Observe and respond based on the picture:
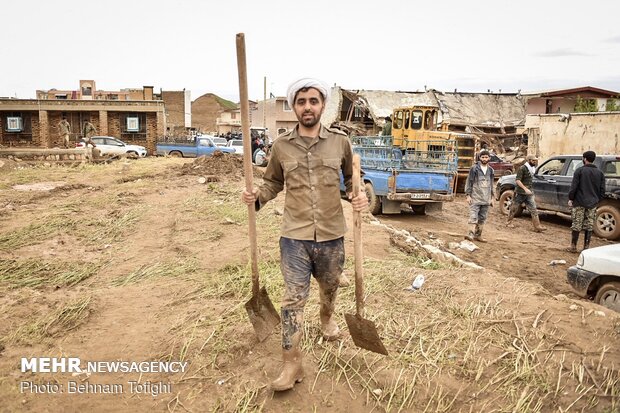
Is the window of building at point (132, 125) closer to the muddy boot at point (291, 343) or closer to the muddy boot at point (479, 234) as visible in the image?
the muddy boot at point (479, 234)

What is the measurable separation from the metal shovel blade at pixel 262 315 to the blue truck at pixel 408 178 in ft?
25.9

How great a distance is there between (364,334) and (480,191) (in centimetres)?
684

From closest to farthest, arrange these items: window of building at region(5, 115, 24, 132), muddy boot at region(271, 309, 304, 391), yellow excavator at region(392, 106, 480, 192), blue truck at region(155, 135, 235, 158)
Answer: muddy boot at region(271, 309, 304, 391) < yellow excavator at region(392, 106, 480, 192) < blue truck at region(155, 135, 235, 158) < window of building at region(5, 115, 24, 132)

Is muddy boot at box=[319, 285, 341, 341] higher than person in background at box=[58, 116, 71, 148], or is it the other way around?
person in background at box=[58, 116, 71, 148]

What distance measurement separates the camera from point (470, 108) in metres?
30.5

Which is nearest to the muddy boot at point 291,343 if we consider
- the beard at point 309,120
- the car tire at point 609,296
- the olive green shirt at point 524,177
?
the beard at point 309,120

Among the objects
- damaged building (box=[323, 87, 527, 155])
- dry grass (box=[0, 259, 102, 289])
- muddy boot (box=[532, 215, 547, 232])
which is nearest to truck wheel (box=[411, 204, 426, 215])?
muddy boot (box=[532, 215, 547, 232])

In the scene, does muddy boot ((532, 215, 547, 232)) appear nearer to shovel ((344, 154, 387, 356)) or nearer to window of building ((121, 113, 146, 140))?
shovel ((344, 154, 387, 356))

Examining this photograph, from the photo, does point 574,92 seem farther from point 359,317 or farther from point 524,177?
point 359,317

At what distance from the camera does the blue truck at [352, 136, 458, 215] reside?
36.6ft

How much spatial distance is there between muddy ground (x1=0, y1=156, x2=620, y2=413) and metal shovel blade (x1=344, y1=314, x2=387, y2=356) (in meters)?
0.20

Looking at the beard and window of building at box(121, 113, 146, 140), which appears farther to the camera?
window of building at box(121, 113, 146, 140)

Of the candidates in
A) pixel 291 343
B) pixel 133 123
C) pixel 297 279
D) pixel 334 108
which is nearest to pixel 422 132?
pixel 297 279

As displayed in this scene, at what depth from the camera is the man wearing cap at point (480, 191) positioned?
914cm
